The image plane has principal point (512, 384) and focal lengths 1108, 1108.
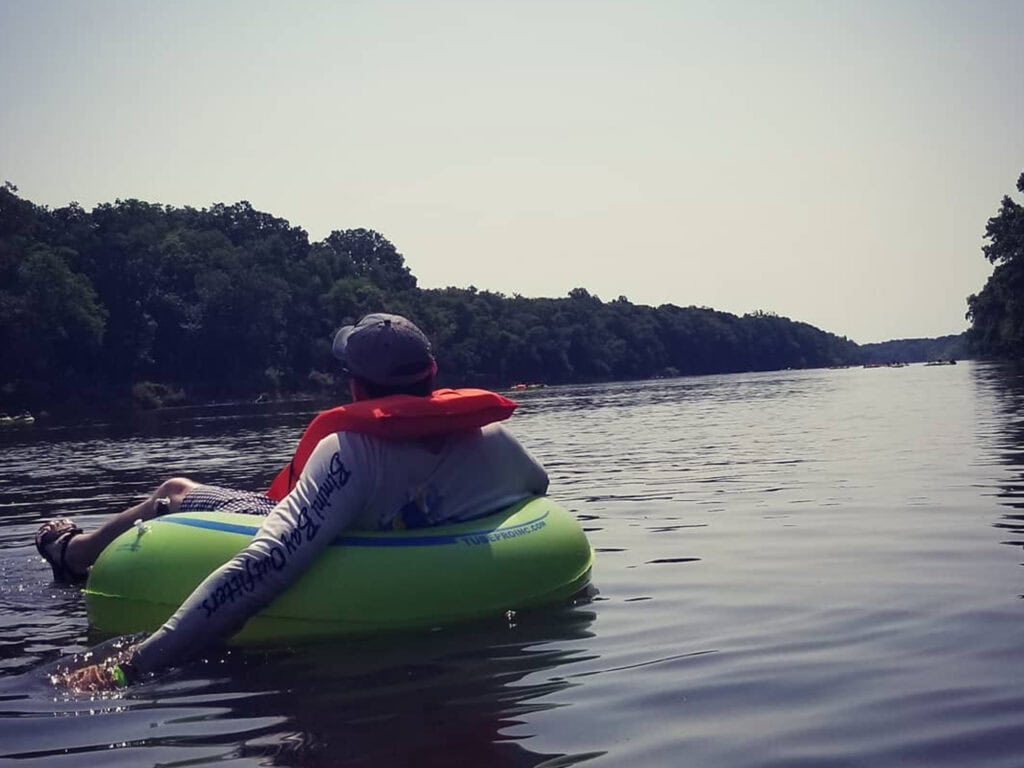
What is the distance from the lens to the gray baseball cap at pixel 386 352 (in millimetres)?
5438

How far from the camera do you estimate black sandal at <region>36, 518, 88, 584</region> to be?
6496 mm

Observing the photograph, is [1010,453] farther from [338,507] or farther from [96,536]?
[96,536]

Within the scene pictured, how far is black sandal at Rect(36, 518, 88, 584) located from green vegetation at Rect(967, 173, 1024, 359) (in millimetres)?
66150

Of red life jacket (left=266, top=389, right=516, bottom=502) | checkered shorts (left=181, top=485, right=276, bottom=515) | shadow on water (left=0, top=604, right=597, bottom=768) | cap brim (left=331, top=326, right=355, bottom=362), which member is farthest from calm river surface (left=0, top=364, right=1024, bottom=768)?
cap brim (left=331, top=326, right=355, bottom=362)

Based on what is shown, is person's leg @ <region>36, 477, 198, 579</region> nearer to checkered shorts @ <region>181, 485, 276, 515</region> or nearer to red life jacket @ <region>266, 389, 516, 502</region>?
checkered shorts @ <region>181, 485, 276, 515</region>

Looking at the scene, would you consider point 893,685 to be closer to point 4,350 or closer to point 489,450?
point 489,450

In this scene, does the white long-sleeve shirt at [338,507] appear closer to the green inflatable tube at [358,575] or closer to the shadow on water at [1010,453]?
the green inflatable tube at [358,575]

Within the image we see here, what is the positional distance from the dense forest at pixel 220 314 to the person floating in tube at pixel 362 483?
41.0 m

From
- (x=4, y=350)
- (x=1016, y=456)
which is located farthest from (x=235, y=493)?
(x=4, y=350)

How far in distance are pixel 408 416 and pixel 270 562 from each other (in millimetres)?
908

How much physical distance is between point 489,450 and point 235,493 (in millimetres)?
1424

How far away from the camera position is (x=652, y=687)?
13.6 feet

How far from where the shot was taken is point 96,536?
20.7 feet

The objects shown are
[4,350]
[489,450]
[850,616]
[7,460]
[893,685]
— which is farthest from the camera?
[4,350]
